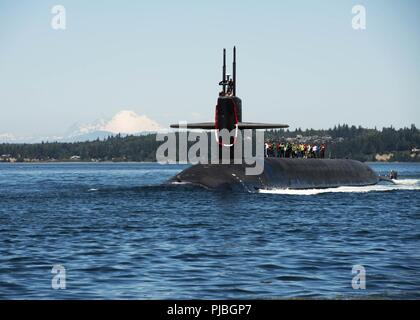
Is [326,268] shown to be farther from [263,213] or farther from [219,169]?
[219,169]

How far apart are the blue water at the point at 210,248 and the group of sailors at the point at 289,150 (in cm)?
1570

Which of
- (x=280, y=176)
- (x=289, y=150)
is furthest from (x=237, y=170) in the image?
(x=289, y=150)

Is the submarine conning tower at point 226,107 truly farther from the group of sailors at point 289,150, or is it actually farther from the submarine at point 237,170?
the group of sailors at point 289,150

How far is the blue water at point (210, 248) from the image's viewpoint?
16547 millimetres

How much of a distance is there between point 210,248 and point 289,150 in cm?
3467

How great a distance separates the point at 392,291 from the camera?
53.7 ft

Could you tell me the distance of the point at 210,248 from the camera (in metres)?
22.6

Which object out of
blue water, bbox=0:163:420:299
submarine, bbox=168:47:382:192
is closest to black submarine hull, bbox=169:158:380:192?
submarine, bbox=168:47:382:192

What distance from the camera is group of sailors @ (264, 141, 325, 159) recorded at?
56153 mm

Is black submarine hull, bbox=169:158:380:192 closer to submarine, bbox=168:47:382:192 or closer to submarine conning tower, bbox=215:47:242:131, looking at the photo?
submarine, bbox=168:47:382:192

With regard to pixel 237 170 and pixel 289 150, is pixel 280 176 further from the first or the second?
pixel 289 150
